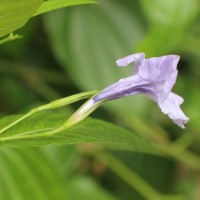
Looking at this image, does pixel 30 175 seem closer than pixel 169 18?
Yes

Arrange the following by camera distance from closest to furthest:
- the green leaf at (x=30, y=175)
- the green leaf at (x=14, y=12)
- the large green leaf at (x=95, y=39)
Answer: the green leaf at (x=14, y=12), the green leaf at (x=30, y=175), the large green leaf at (x=95, y=39)

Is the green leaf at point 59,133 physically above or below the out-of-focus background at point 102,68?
below

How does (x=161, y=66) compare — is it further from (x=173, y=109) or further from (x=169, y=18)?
(x=169, y=18)

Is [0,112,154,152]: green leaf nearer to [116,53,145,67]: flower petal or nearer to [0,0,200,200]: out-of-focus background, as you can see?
[116,53,145,67]: flower petal

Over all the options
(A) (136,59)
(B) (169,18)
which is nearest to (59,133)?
(A) (136,59)

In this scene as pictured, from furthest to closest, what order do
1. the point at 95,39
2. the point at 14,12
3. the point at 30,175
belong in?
the point at 95,39 < the point at 30,175 < the point at 14,12

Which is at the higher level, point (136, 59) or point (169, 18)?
point (169, 18)

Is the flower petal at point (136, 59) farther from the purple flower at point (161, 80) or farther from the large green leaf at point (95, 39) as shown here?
the large green leaf at point (95, 39)

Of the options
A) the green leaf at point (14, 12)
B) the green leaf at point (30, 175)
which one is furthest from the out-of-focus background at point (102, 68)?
the green leaf at point (14, 12)
